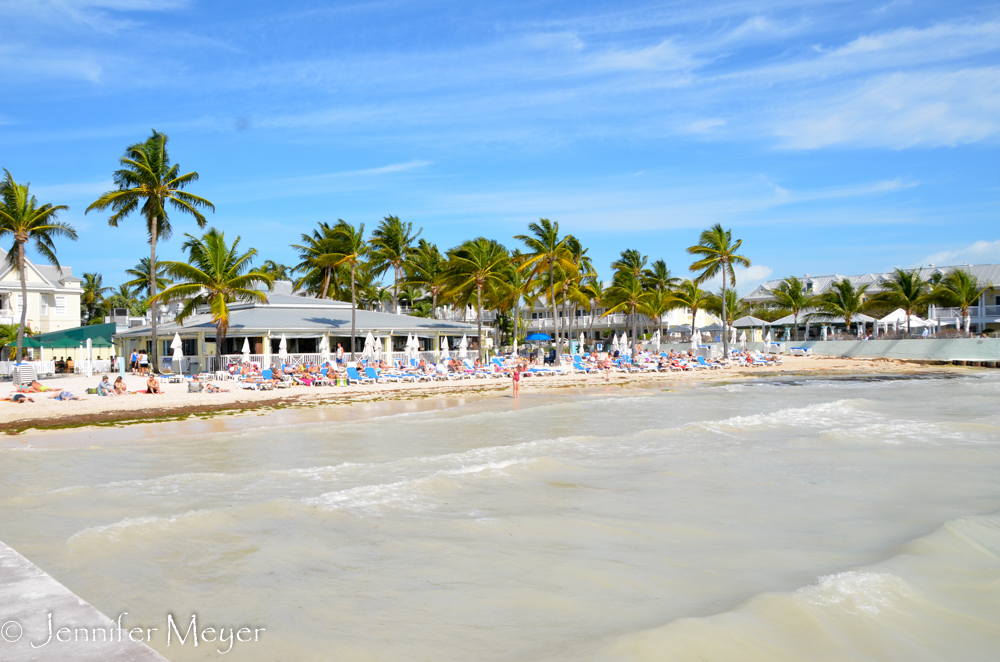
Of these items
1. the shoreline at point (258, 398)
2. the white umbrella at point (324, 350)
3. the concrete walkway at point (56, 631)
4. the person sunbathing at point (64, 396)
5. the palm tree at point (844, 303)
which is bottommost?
the shoreline at point (258, 398)

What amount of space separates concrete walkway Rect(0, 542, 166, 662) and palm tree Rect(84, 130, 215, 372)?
27.6m

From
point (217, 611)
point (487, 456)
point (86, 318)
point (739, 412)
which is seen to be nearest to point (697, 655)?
point (217, 611)

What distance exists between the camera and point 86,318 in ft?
208

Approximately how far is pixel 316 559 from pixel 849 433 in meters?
10.4

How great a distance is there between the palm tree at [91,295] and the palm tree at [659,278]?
50000mm

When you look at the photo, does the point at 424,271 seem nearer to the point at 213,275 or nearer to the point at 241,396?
the point at 213,275

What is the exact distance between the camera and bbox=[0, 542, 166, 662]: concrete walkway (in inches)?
108

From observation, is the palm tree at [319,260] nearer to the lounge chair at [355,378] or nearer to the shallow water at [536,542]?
the lounge chair at [355,378]

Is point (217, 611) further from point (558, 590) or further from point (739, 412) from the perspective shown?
point (739, 412)

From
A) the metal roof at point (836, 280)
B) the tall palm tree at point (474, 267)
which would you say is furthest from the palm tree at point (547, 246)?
the metal roof at point (836, 280)


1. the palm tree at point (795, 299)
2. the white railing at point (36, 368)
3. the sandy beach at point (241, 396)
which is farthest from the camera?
the palm tree at point (795, 299)

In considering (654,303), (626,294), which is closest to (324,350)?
(626,294)

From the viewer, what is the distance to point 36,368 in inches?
1159

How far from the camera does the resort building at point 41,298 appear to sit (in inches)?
1598
